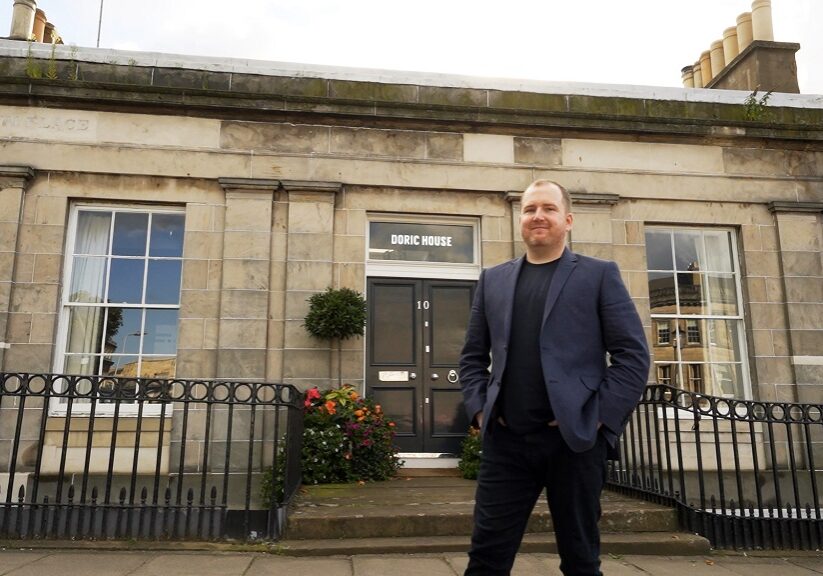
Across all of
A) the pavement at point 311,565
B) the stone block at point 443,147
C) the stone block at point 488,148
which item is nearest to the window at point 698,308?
the stone block at point 488,148

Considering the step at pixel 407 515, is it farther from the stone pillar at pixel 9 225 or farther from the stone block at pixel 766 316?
the stone pillar at pixel 9 225

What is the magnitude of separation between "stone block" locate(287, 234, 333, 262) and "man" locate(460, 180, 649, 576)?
16.5ft

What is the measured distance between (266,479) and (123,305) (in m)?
2.89

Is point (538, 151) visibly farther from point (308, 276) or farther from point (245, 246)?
point (245, 246)

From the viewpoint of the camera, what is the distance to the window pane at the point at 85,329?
24.5ft

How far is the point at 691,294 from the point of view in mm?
8492

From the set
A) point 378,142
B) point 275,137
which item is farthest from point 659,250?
point 275,137

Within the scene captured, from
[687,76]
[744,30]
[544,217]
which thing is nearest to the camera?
[544,217]

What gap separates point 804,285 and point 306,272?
6498 mm

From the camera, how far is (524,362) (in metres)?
2.69

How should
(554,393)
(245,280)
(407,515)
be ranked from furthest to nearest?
(245,280) < (407,515) < (554,393)

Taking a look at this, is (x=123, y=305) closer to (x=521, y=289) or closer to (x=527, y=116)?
(x=527, y=116)

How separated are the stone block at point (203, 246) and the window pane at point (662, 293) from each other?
221 inches

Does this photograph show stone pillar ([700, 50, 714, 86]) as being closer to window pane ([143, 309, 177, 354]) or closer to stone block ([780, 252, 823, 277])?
stone block ([780, 252, 823, 277])
